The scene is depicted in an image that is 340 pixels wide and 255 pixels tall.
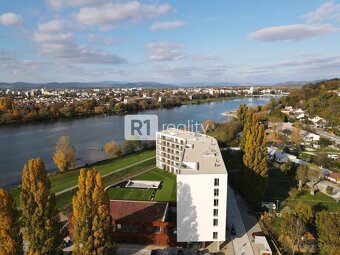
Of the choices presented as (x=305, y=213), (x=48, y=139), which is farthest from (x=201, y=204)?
(x=48, y=139)

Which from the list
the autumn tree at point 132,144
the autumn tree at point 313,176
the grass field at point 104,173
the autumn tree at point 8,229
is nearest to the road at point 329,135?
the autumn tree at point 313,176

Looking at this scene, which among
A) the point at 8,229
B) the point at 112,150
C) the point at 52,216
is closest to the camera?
the point at 8,229

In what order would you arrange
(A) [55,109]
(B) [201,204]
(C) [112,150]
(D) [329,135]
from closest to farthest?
(B) [201,204]
(C) [112,150]
(D) [329,135]
(A) [55,109]

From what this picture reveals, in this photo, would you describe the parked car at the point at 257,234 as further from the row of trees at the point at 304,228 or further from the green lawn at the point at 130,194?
the green lawn at the point at 130,194

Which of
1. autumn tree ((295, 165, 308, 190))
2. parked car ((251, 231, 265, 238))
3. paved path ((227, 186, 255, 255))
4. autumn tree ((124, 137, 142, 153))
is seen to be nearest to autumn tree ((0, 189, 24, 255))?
paved path ((227, 186, 255, 255))

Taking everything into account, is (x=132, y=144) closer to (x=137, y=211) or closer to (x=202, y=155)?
A: (x=202, y=155)

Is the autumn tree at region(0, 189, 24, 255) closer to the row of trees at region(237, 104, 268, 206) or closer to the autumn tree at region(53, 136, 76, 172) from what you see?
the row of trees at region(237, 104, 268, 206)
